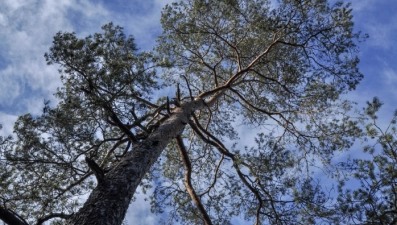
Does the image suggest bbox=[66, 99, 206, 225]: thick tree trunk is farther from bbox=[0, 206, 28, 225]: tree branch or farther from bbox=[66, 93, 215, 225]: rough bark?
bbox=[0, 206, 28, 225]: tree branch

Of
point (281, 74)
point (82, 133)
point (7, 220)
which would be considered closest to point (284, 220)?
point (281, 74)

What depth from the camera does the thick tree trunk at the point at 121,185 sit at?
3.02m

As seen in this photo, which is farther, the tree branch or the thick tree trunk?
the thick tree trunk

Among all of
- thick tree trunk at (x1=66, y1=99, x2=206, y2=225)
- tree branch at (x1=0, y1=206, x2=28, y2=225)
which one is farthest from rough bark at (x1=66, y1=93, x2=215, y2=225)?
tree branch at (x1=0, y1=206, x2=28, y2=225)

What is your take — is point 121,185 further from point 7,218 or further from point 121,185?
point 7,218

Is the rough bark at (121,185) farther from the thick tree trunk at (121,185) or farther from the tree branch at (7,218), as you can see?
the tree branch at (7,218)

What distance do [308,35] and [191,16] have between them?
8.24 feet

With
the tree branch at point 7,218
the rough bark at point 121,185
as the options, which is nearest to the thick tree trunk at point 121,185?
the rough bark at point 121,185

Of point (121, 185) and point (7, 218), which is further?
point (121, 185)

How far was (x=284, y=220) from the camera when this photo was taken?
635 cm

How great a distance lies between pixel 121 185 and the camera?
355cm

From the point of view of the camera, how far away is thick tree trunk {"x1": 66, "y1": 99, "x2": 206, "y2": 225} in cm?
302

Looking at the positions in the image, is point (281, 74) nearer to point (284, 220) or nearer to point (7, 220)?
point (284, 220)

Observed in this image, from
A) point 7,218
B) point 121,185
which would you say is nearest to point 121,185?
point 121,185
